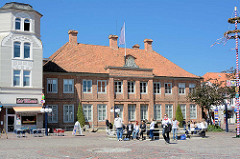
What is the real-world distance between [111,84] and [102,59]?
159 inches

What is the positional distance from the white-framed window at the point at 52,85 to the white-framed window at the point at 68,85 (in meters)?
0.96

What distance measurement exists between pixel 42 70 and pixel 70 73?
4453 mm

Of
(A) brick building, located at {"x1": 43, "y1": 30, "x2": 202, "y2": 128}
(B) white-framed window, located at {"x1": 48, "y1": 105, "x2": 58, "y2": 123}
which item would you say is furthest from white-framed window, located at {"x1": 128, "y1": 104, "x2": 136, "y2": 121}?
(B) white-framed window, located at {"x1": 48, "y1": 105, "x2": 58, "y2": 123}

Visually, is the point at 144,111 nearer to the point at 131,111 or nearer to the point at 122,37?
the point at 131,111

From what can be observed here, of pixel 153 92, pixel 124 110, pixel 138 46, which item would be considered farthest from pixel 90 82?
pixel 138 46

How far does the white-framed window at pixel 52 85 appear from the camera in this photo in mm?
37875

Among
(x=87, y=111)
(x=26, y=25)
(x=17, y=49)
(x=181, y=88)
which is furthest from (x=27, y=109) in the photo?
(x=181, y=88)

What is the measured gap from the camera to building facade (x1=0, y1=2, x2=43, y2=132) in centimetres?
3253

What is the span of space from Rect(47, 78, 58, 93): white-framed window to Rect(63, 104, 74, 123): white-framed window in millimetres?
2288

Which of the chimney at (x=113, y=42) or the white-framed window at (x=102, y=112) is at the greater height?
the chimney at (x=113, y=42)

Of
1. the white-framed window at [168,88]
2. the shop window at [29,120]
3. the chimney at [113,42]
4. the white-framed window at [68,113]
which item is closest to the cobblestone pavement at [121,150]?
the shop window at [29,120]

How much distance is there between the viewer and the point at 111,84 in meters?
40.7

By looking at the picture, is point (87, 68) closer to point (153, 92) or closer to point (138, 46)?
point (153, 92)

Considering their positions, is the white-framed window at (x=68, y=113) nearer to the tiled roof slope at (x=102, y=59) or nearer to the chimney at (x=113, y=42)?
the tiled roof slope at (x=102, y=59)
